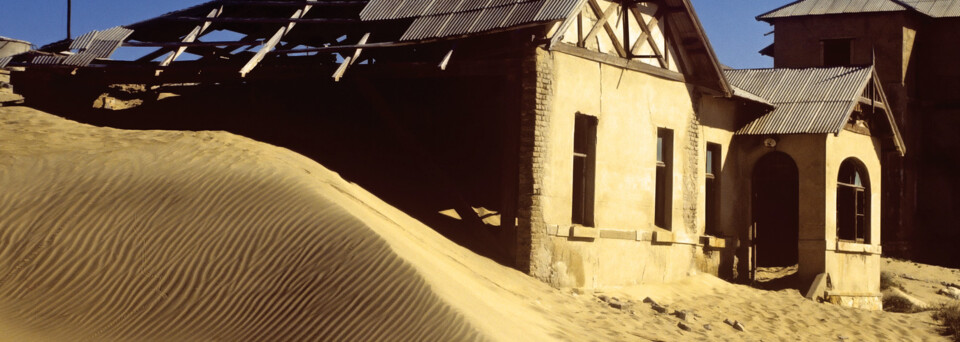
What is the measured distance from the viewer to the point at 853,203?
23141mm

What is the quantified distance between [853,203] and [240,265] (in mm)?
15420

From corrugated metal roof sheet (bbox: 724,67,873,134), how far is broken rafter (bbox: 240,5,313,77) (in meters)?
9.64

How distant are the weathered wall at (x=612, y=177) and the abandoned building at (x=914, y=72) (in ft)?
50.0

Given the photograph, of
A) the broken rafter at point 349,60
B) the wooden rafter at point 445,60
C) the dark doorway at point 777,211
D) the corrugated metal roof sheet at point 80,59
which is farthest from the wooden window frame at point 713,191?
the corrugated metal roof sheet at point 80,59

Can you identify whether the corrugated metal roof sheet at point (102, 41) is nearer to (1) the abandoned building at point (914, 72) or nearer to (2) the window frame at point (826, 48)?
(1) the abandoned building at point (914, 72)

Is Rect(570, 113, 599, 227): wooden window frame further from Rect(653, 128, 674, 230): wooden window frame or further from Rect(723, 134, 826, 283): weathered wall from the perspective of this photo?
Rect(723, 134, 826, 283): weathered wall

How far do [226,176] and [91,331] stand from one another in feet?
11.0

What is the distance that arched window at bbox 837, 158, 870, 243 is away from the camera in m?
23.1

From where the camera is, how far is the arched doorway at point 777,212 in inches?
950

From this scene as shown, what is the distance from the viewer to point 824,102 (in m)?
22.0

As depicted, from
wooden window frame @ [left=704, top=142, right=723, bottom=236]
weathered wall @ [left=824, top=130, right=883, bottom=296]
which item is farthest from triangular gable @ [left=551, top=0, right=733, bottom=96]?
weathered wall @ [left=824, top=130, right=883, bottom=296]

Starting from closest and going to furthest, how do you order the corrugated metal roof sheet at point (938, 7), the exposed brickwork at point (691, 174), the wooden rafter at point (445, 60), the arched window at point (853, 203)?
the wooden rafter at point (445, 60) → the exposed brickwork at point (691, 174) → the arched window at point (853, 203) → the corrugated metal roof sheet at point (938, 7)

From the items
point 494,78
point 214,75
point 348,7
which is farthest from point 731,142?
point 214,75

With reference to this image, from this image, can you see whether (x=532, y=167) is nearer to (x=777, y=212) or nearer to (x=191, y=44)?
(x=191, y=44)
